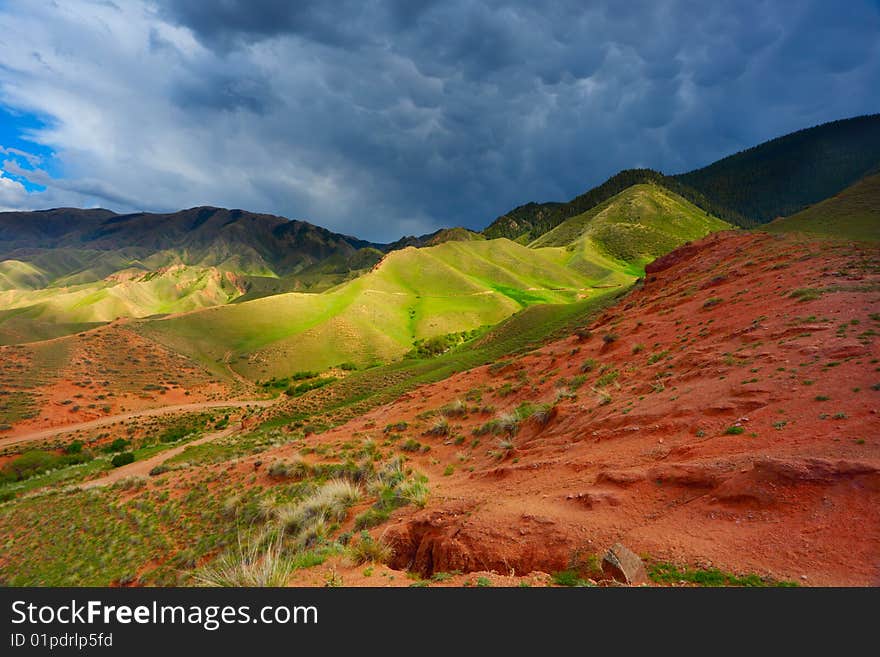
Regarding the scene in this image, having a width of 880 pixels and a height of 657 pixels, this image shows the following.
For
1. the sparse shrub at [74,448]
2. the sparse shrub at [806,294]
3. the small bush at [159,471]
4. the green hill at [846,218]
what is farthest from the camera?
the sparse shrub at [74,448]

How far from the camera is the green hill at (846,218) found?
2822cm

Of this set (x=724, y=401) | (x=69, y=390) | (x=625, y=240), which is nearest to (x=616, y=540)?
(x=724, y=401)

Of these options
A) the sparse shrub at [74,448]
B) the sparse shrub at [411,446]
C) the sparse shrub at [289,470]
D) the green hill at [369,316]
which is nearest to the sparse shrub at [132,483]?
the sparse shrub at [289,470]

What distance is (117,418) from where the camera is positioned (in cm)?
5031

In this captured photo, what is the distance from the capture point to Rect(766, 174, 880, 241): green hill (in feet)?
92.6

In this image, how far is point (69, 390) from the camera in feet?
182

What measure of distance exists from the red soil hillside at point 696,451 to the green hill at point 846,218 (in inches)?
439

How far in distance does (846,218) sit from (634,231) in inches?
5180

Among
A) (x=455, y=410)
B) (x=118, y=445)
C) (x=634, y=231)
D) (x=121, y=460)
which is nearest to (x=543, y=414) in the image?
(x=455, y=410)

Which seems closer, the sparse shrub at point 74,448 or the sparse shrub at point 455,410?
the sparse shrub at point 455,410

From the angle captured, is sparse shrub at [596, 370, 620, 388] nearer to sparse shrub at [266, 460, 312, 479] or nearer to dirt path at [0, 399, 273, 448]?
sparse shrub at [266, 460, 312, 479]

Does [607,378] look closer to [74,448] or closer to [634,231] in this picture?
[74,448]

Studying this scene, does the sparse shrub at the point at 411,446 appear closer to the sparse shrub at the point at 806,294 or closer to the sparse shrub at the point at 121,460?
the sparse shrub at the point at 806,294
